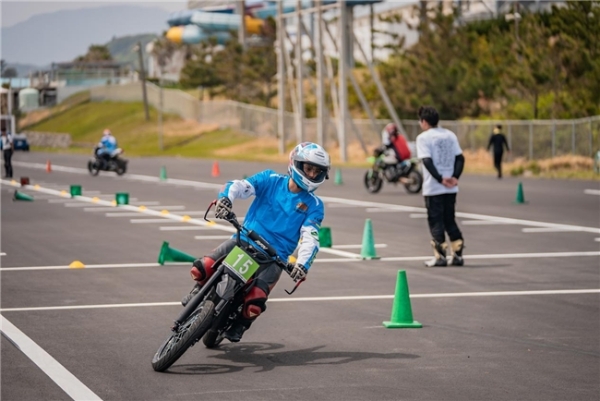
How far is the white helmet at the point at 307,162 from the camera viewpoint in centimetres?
973

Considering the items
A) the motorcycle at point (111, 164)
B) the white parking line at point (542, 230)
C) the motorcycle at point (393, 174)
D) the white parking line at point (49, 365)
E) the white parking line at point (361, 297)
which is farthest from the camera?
the motorcycle at point (111, 164)

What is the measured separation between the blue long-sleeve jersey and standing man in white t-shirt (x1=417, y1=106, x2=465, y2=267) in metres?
6.73

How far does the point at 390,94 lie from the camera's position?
68.8 metres

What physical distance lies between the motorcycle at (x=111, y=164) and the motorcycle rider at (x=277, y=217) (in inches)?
1526

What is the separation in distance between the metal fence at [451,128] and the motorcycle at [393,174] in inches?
518

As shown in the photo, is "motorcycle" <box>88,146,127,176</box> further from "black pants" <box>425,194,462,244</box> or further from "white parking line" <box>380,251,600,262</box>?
"black pants" <box>425,194,462,244</box>

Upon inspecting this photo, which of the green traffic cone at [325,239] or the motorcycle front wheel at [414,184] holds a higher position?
the green traffic cone at [325,239]

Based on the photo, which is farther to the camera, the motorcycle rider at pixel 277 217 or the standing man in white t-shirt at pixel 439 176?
the standing man in white t-shirt at pixel 439 176

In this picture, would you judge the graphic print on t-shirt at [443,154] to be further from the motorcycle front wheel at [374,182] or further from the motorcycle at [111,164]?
the motorcycle at [111,164]

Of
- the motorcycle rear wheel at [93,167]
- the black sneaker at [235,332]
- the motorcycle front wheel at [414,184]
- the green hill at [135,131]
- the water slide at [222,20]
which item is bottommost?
the green hill at [135,131]

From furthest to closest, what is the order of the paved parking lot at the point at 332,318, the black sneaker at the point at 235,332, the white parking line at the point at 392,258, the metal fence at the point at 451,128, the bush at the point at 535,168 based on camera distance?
1. the metal fence at the point at 451,128
2. the bush at the point at 535,168
3. the white parking line at the point at 392,258
4. the black sneaker at the point at 235,332
5. the paved parking lot at the point at 332,318

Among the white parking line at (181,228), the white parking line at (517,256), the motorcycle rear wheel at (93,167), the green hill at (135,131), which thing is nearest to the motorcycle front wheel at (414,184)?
the white parking line at (181,228)

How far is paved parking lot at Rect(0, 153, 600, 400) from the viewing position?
890 centimetres

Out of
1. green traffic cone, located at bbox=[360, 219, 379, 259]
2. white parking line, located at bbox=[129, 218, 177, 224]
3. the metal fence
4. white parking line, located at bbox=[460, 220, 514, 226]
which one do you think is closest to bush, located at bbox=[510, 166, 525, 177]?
the metal fence
